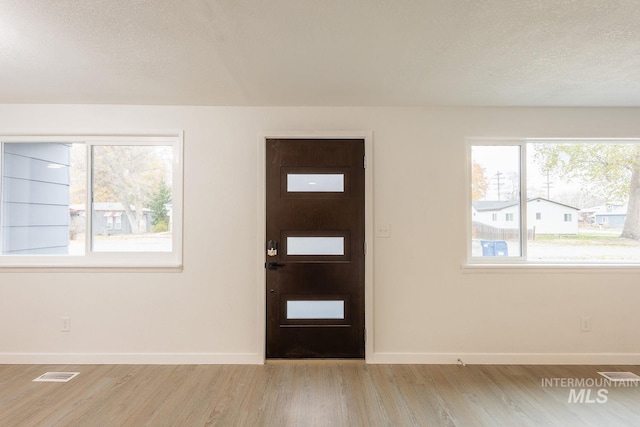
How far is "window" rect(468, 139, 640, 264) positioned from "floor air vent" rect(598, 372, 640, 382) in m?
0.96

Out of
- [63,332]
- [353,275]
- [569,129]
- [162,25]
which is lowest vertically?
[63,332]

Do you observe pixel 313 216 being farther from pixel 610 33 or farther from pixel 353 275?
pixel 610 33

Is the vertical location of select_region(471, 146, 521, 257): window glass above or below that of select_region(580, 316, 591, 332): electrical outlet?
above

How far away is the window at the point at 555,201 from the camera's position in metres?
3.07

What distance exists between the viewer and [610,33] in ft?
5.86

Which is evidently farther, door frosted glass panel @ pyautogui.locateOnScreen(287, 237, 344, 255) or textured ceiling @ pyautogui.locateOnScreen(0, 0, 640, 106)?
door frosted glass panel @ pyautogui.locateOnScreen(287, 237, 344, 255)

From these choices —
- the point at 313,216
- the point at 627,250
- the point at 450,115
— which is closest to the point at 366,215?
the point at 313,216

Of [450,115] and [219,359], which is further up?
[450,115]

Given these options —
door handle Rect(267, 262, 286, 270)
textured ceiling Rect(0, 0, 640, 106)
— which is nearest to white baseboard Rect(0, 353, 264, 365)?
door handle Rect(267, 262, 286, 270)

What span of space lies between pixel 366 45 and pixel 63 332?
138 inches

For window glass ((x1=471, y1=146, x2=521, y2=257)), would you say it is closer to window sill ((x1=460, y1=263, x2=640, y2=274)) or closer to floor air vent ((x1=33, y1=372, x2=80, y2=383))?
window sill ((x1=460, y1=263, x2=640, y2=274))

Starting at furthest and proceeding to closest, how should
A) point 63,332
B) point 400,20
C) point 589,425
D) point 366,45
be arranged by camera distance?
point 63,332 < point 589,425 < point 366,45 < point 400,20

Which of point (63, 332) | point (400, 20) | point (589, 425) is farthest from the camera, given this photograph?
point (63, 332)

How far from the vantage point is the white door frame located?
2.95m
